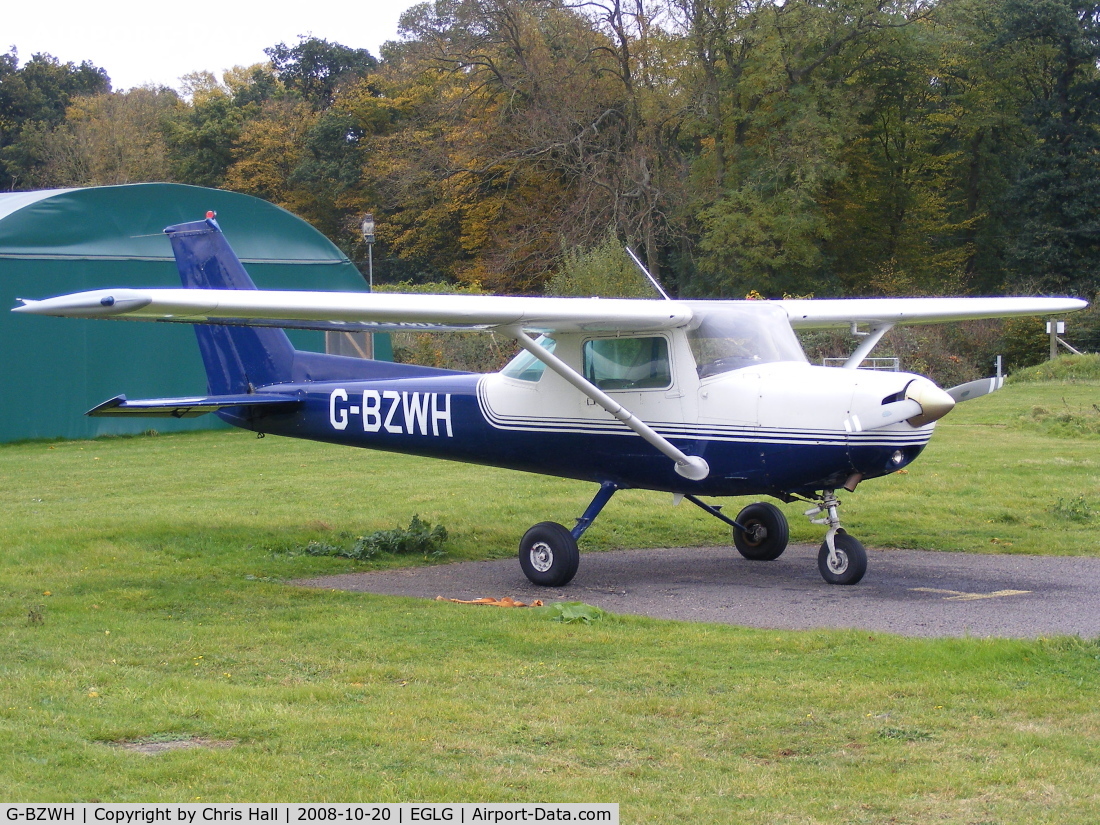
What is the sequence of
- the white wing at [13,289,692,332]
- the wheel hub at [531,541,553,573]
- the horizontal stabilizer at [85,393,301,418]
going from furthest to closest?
the horizontal stabilizer at [85,393,301,418]
the wheel hub at [531,541,553,573]
the white wing at [13,289,692,332]

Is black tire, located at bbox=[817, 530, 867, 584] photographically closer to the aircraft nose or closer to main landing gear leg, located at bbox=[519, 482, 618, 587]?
the aircraft nose

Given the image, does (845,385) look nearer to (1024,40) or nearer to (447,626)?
(447,626)

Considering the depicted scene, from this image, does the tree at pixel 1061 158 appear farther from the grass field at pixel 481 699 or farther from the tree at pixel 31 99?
the tree at pixel 31 99

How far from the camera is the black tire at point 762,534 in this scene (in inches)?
447

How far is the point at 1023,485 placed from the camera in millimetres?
14875

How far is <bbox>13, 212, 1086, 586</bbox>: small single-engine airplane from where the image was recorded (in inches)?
360

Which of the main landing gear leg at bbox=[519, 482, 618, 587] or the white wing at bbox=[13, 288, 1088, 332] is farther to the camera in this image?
the main landing gear leg at bbox=[519, 482, 618, 587]

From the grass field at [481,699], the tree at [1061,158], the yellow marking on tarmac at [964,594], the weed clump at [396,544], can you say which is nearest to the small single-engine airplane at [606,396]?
the yellow marking on tarmac at [964,594]

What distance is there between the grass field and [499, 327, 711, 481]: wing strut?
4.20 feet

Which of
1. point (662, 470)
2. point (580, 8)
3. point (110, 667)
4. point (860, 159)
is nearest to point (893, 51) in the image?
point (860, 159)

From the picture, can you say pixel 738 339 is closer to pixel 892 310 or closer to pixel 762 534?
pixel 762 534

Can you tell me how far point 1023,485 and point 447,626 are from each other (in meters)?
9.61

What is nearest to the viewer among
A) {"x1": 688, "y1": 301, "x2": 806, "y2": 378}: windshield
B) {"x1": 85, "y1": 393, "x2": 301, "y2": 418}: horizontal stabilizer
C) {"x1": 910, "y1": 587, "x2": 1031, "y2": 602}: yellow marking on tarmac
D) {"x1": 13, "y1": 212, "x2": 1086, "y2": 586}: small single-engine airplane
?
{"x1": 13, "y1": 212, "x2": 1086, "y2": 586}: small single-engine airplane

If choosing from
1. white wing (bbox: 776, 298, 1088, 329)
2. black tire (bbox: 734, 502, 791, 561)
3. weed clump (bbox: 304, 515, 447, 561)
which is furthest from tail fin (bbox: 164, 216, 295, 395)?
white wing (bbox: 776, 298, 1088, 329)
